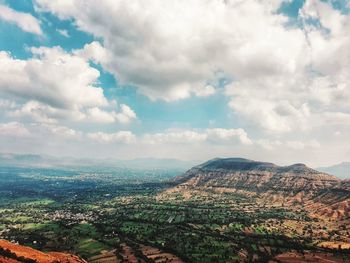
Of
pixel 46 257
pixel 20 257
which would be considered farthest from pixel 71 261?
pixel 20 257

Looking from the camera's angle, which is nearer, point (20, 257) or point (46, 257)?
point (20, 257)

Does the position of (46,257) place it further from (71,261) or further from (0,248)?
(0,248)

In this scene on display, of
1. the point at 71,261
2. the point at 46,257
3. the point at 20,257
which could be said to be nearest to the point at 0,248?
the point at 20,257

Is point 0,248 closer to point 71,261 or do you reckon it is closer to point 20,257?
point 20,257

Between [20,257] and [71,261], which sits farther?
[71,261]

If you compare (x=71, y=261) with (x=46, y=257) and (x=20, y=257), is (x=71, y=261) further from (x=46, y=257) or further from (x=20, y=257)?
(x=20, y=257)

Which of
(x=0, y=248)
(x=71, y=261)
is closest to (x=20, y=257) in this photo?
(x=0, y=248)
